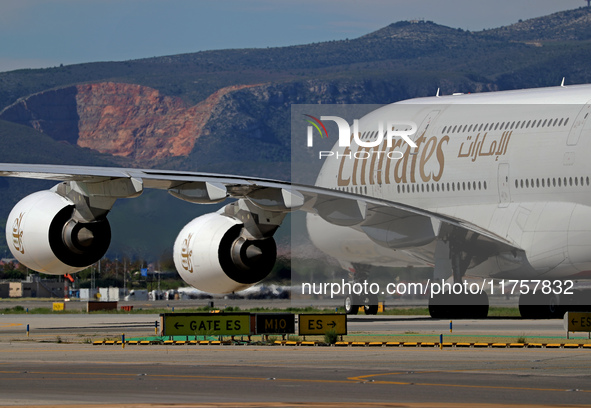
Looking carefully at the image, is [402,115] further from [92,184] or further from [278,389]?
[278,389]

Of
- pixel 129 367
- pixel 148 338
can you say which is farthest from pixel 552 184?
pixel 129 367

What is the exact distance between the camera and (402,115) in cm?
3109

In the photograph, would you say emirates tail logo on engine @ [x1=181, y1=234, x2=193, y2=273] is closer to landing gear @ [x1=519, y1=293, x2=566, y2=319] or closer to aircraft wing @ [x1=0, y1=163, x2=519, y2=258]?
aircraft wing @ [x1=0, y1=163, x2=519, y2=258]

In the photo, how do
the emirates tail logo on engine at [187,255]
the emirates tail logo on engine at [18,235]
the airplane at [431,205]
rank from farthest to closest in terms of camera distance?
1. the emirates tail logo on engine at [187,255]
2. the emirates tail logo on engine at [18,235]
3. the airplane at [431,205]

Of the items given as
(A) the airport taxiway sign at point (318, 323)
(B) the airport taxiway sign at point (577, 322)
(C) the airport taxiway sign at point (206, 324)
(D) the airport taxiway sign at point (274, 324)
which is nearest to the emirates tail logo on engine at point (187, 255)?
(C) the airport taxiway sign at point (206, 324)

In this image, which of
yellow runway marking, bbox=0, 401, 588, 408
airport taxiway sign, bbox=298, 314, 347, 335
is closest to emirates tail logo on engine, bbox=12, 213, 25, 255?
airport taxiway sign, bbox=298, 314, 347, 335

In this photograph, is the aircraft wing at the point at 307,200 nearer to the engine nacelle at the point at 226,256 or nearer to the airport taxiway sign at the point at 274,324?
the engine nacelle at the point at 226,256

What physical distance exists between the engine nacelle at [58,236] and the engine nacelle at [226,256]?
2.46m

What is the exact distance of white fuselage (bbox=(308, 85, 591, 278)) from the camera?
84.6 feet

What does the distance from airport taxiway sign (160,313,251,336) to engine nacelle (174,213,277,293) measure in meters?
2.16

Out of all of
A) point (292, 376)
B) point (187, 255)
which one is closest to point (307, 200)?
point (187, 255)

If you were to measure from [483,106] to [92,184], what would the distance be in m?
10.00

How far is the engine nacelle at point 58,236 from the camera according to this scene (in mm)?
24094

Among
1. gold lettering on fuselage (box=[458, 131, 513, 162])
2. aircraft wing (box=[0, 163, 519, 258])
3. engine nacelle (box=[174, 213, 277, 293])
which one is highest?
gold lettering on fuselage (box=[458, 131, 513, 162])
